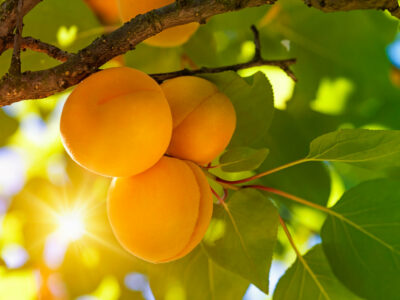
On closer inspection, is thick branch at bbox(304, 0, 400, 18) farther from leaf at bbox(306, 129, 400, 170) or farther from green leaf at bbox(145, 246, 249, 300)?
green leaf at bbox(145, 246, 249, 300)

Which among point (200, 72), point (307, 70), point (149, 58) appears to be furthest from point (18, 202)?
point (307, 70)

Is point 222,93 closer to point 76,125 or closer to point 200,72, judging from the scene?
point 200,72

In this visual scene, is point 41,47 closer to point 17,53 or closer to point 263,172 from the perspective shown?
point 17,53

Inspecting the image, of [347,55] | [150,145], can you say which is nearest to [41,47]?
[150,145]

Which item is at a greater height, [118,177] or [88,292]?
[118,177]

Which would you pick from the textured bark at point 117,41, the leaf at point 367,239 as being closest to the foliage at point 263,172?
the leaf at point 367,239

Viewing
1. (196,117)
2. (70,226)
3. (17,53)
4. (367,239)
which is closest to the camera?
(17,53)
